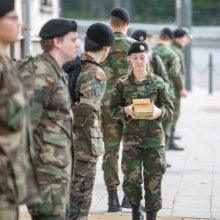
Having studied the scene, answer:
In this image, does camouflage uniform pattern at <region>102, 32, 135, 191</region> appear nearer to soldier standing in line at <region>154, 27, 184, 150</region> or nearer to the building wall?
soldier standing in line at <region>154, 27, 184, 150</region>

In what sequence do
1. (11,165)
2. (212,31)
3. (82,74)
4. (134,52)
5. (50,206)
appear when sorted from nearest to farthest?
(11,165) → (50,206) → (82,74) → (134,52) → (212,31)

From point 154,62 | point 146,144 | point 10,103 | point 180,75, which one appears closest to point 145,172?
point 146,144

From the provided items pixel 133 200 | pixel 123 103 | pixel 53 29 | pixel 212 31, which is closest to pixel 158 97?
pixel 123 103

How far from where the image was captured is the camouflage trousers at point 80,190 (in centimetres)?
668

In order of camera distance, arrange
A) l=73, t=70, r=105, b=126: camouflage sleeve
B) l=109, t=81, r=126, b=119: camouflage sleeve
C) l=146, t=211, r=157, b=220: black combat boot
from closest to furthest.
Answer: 1. l=73, t=70, r=105, b=126: camouflage sleeve
2. l=146, t=211, r=157, b=220: black combat boot
3. l=109, t=81, r=126, b=119: camouflage sleeve

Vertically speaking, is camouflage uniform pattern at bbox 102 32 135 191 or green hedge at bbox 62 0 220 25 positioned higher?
camouflage uniform pattern at bbox 102 32 135 191

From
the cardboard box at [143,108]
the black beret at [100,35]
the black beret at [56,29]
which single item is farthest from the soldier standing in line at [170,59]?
the black beret at [56,29]

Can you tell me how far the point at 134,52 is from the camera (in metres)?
7.61

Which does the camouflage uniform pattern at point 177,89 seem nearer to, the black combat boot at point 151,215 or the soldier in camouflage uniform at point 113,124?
the soldier in camouflage uniform at point 113,124

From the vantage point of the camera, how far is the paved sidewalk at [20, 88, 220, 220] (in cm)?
855

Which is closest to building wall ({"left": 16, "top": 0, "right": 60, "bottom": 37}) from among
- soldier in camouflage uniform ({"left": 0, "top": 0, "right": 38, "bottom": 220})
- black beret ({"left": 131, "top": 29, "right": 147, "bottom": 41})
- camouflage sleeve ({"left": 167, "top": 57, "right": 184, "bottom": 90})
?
camouflage sleeve ({"left": 167, "top": 57, "right": 184, "bottom": 90})

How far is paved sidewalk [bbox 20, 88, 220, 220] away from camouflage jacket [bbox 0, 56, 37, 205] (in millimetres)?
3423

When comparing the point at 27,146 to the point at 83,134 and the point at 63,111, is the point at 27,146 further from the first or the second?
the point at 83,134

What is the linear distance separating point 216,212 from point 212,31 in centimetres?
4277
